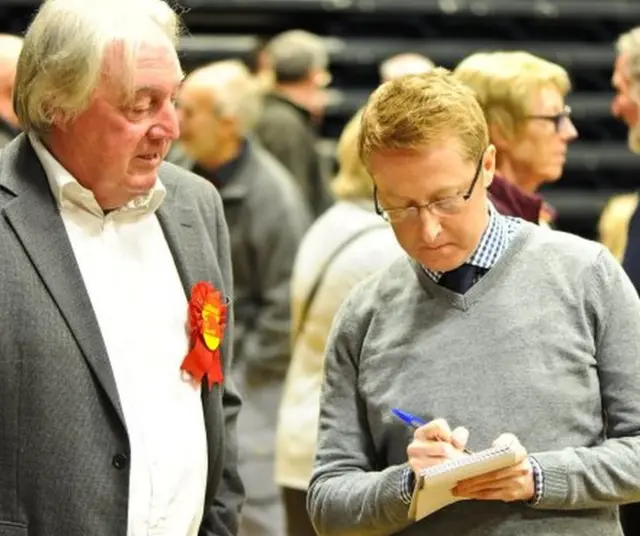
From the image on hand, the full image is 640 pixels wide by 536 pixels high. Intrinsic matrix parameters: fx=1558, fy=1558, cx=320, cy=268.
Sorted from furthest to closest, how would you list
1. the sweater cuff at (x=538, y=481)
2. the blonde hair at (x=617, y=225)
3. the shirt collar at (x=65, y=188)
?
1. the blonde hair at (x=617, y=225)
2. the shirt collar at (x=65, y=188)
3. the sweater cuff at (x=538, y=481)

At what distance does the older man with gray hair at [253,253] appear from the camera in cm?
572

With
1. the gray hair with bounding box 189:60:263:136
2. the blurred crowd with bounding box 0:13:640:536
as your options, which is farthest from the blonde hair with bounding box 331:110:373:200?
the gray hair with bounding box 189:60:263:136

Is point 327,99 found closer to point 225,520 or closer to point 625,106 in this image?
point 625,106

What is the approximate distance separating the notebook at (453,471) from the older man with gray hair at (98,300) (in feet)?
1.49

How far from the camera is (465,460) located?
96.5 inches

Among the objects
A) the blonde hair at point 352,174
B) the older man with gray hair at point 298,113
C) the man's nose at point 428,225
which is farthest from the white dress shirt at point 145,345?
the older man with gray hair at point 298,113

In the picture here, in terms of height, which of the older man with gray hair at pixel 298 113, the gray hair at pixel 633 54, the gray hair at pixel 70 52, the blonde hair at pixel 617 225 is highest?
the gray hair at pixel 70 52

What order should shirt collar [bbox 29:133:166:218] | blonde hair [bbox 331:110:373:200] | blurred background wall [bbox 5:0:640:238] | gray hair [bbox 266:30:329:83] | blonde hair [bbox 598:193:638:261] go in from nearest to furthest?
1. shirt collar [bbox 29:133:166:218]
2. blonde hair [bbox 331:110:373:200]
3. blonde hair [bbox 598:193:638:261]
4. gray hair [bbox 266:30:329:83]
5. blurred background wall [bbox 5:0:640:238]

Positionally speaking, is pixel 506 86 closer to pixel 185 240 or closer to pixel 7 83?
pixel 185 240

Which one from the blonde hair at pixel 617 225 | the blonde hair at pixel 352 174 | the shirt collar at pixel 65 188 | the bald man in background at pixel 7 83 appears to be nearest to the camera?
the shirt collar at pixel 65 188

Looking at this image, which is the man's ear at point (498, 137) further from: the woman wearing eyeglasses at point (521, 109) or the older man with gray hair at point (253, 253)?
the older man with gray hair at point (253, 253)

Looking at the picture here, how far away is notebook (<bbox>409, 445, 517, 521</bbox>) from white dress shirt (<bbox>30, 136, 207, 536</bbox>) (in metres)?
0.44

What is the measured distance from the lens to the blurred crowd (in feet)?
12.3

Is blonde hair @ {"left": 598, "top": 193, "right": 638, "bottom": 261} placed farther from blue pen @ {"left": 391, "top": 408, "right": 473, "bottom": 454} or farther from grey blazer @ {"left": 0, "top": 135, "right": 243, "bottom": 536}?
grey blazer @ {"left": 0, "top": 135, "right": 243, "bottom": 536}
